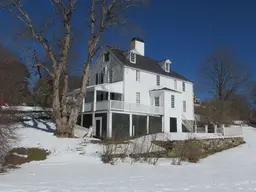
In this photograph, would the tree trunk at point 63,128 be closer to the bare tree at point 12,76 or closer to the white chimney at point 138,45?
the bare tree at point 12,76

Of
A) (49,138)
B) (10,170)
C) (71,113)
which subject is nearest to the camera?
(10,170)

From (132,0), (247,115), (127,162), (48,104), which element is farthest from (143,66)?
(247,115)

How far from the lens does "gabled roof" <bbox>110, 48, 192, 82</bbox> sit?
26641 mm

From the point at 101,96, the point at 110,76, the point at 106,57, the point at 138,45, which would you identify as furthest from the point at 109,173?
the point at 138,45

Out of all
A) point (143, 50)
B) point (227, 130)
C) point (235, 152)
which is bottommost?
point (235, 152)

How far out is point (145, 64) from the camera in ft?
94.2

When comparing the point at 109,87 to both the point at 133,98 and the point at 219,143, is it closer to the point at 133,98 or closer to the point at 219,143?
the point at 133,98

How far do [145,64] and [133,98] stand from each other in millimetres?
4715

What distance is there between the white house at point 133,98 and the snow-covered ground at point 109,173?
465 cm

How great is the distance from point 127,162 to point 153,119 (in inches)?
498

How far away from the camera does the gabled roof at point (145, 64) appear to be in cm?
2664

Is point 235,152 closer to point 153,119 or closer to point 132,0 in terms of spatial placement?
point 153,119

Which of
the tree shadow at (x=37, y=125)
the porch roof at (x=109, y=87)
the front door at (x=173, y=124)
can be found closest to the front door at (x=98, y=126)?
the porch roof at (x=109, y=87)

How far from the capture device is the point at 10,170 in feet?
33.7
